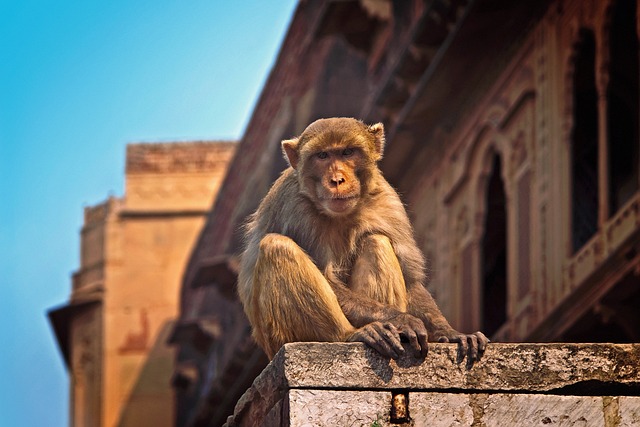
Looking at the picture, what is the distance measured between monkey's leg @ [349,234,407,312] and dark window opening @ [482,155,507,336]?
1047 cm

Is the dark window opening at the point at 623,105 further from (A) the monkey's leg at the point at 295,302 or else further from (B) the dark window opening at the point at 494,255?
(A) the monkey's leg at the point at 295,302

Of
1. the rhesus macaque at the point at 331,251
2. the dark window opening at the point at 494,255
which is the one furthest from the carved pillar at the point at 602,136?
the rhesus macaque at the point at 331,251

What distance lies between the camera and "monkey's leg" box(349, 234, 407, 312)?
962cm

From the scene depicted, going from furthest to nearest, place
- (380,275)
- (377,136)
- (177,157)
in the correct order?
1. (177,157)
2. (377,136)
3. (380,275)

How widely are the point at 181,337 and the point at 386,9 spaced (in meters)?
12.0

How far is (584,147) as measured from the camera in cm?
1783

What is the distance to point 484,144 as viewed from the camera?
66.1 feet

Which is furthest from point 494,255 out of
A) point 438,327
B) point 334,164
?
point 438,327

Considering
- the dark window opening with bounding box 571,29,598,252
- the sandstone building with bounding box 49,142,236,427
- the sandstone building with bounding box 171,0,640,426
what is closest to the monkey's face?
the sandstone building with bounding box 171,0,640,426

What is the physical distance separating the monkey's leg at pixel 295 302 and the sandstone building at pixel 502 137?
19.4 feet

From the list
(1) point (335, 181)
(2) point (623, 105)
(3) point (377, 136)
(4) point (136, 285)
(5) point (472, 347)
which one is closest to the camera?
(5) point (472, 347)

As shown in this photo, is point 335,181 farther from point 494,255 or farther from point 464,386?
point 494,255

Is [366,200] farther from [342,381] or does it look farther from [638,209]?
[638,209]

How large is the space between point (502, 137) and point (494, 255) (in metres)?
3.40
